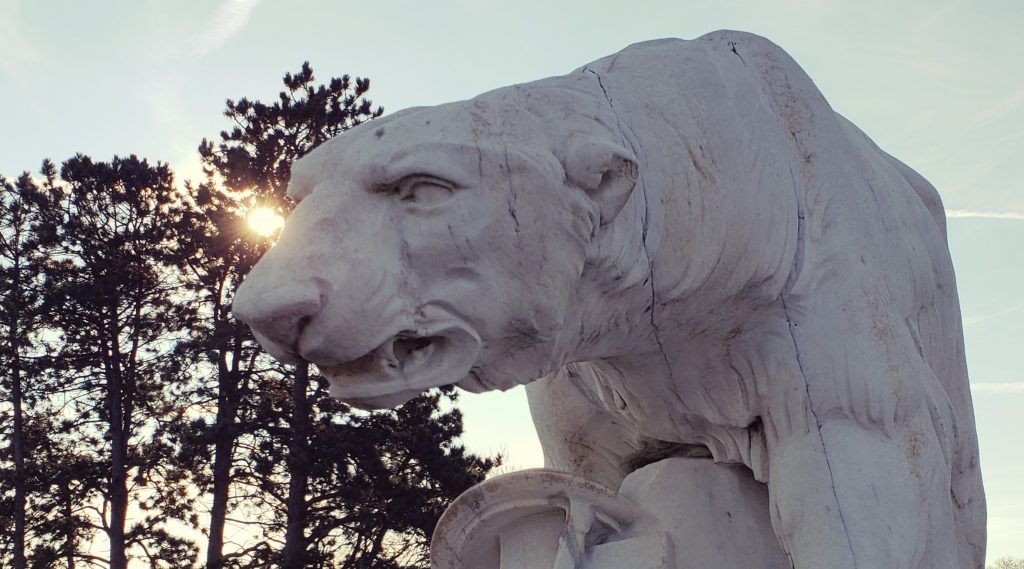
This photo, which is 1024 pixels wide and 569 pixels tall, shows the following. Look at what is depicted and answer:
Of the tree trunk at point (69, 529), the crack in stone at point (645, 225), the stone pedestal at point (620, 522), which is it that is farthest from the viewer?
the tree trunk at point (69, 529)

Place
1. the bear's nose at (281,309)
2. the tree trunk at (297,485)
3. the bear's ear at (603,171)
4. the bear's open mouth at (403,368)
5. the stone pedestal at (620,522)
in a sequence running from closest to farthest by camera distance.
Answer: the bear's nose at (281,309)
the bear's open mouth at (403,368)
the bear's ear at (603,171)
the stone pedestal at (620,522)
the tree trunk at (297,485)

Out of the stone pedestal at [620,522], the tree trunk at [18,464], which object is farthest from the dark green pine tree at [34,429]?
the stone pedestal at [620,522]

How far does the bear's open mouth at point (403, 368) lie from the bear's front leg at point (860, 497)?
2.52ft

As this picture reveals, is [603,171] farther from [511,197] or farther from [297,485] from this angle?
[297,485]

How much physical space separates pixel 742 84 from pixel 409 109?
2.48ft

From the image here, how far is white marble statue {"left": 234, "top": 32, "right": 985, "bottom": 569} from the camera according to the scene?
1.82 meters

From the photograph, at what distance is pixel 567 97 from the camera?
208 centimetres

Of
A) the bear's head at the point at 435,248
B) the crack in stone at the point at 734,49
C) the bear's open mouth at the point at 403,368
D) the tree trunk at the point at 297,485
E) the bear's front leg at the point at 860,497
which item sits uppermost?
the tree trunk at the point at 297,485

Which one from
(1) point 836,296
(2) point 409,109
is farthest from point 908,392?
(2) point 409,109

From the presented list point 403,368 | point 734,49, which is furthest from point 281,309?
point 734,49

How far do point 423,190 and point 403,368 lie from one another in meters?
0.28

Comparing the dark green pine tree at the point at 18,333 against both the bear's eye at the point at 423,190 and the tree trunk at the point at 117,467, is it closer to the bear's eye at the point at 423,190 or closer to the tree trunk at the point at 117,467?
the tree trunk at the point at 117,467

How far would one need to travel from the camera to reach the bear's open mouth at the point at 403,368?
1.81m

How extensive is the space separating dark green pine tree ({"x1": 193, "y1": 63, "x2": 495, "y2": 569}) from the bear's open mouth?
9.57 m
